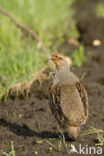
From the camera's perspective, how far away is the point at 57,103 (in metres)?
4.01

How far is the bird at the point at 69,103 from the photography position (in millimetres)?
3930

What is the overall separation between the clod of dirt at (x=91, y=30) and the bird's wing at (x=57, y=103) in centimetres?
507

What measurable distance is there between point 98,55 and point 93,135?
3.82 meters

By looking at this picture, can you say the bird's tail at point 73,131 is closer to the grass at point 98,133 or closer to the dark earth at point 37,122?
the dark earth at point 37,122

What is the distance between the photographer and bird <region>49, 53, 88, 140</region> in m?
3.93

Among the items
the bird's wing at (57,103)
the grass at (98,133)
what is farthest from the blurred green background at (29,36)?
the grass at (98,133)

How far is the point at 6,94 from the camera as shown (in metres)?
5.68

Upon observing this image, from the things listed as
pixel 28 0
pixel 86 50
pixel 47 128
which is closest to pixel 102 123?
pixel 47 128

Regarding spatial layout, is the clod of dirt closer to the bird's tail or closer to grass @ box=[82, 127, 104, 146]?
grass @ box=[82, 127, 104, 146]

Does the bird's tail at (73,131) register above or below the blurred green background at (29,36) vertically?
below

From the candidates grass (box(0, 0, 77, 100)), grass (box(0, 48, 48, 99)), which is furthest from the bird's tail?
grass (box(0, 48, 48, 99))

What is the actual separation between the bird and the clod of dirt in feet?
16.4

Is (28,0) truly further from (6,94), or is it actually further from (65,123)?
(65,123)

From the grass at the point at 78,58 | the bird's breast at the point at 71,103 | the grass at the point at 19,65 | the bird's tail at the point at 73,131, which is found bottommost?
the bird's tail at the point at 73,131
